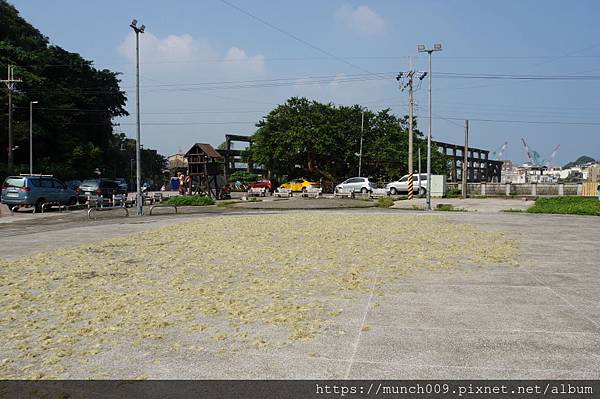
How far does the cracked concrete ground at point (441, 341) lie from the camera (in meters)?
4.22

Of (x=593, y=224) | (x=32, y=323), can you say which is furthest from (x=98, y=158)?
(x=32, y=323)

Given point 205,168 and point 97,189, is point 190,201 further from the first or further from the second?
point 97,189

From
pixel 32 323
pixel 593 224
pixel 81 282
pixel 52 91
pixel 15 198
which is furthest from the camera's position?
pixel 52 91

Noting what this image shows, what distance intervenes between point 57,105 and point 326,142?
3035 centimetres

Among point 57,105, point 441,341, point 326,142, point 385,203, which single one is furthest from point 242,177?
point 441,341

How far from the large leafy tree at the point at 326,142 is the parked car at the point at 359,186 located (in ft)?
28.5

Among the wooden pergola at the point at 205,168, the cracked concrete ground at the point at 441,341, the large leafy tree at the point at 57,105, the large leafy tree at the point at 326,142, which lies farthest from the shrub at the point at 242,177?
the cracked concrete ground at the point at 441,341

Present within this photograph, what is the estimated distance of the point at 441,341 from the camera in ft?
16.3

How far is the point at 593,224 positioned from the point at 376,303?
49.8 ft

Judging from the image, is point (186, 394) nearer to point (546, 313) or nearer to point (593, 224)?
point (546, 313)

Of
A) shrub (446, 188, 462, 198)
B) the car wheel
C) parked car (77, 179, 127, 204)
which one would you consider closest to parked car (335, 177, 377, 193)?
shrub (446, 188, 462, 198)

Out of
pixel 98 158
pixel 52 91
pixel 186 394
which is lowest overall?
pixel 186 394

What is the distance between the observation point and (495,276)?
8.41m

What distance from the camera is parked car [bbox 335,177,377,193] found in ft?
161
